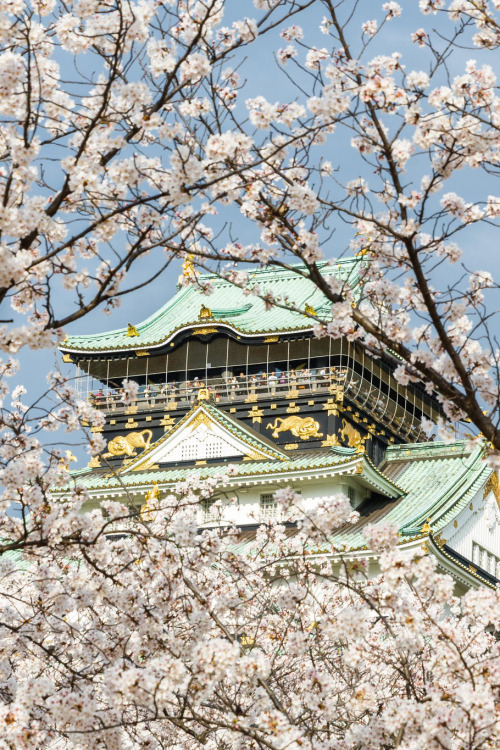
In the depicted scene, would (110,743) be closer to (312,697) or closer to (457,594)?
(312,697)

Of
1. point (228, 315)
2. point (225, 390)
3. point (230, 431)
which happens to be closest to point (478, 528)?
point (230, 431)

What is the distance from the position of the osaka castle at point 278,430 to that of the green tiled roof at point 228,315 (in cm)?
7

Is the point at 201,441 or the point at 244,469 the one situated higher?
the point at 201,441

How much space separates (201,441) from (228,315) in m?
4.35

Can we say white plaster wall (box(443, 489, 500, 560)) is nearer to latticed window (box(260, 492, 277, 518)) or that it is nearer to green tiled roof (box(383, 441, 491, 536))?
green tiled roof (box(383, 441, 491, 536))

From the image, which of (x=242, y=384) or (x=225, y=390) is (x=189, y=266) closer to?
(x=225, y=390)

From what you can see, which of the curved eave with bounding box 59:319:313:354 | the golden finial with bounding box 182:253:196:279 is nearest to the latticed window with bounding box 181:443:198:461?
the curved eave with bounding box 59:319:313:354

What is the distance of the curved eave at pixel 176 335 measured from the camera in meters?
34.0

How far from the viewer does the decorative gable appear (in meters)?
33.1

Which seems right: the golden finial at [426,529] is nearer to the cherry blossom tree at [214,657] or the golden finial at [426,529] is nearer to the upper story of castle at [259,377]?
the upper story of castle at [259,377]

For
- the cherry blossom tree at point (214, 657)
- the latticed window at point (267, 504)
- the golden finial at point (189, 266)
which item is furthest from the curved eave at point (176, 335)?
the cherry blossom tree at point (214, 657)

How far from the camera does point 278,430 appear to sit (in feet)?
111

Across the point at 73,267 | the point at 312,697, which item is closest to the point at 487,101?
the point at 73,267

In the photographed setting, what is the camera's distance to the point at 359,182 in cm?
1018
